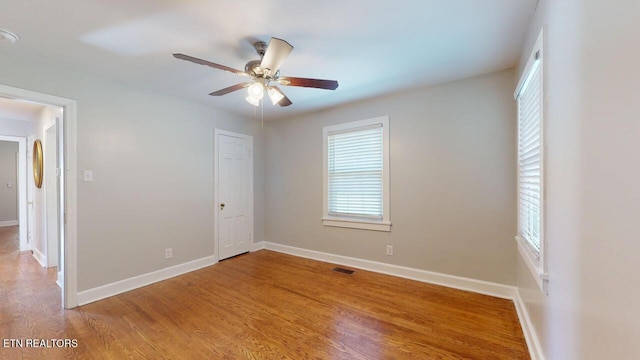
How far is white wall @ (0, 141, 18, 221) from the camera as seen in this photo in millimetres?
6980

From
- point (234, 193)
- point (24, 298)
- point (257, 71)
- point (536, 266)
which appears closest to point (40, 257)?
point (24, 298)

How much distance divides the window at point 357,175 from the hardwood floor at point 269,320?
2.76 feet

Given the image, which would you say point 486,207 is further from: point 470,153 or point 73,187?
point 73,187

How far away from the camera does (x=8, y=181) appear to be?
7.07 meters

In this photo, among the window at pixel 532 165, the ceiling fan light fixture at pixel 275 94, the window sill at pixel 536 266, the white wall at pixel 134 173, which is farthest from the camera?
the white wall at pixel 134 173

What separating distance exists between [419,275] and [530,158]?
1.84 m

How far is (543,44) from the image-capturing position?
4.98 feet

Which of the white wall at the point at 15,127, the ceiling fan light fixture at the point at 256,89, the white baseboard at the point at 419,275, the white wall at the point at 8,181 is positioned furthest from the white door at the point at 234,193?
the white wall at the point at 8,181

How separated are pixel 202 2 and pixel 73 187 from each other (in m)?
2.33

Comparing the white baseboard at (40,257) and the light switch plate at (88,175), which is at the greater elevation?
the light switch plate at (88,175)

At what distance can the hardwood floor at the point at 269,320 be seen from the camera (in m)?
1.88

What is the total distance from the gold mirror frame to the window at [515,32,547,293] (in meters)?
6.09

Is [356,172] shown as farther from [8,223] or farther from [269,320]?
[8,223]

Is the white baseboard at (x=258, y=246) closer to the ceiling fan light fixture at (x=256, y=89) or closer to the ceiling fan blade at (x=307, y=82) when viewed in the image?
the ceiling fan light fixture at (x=256, y=89)
